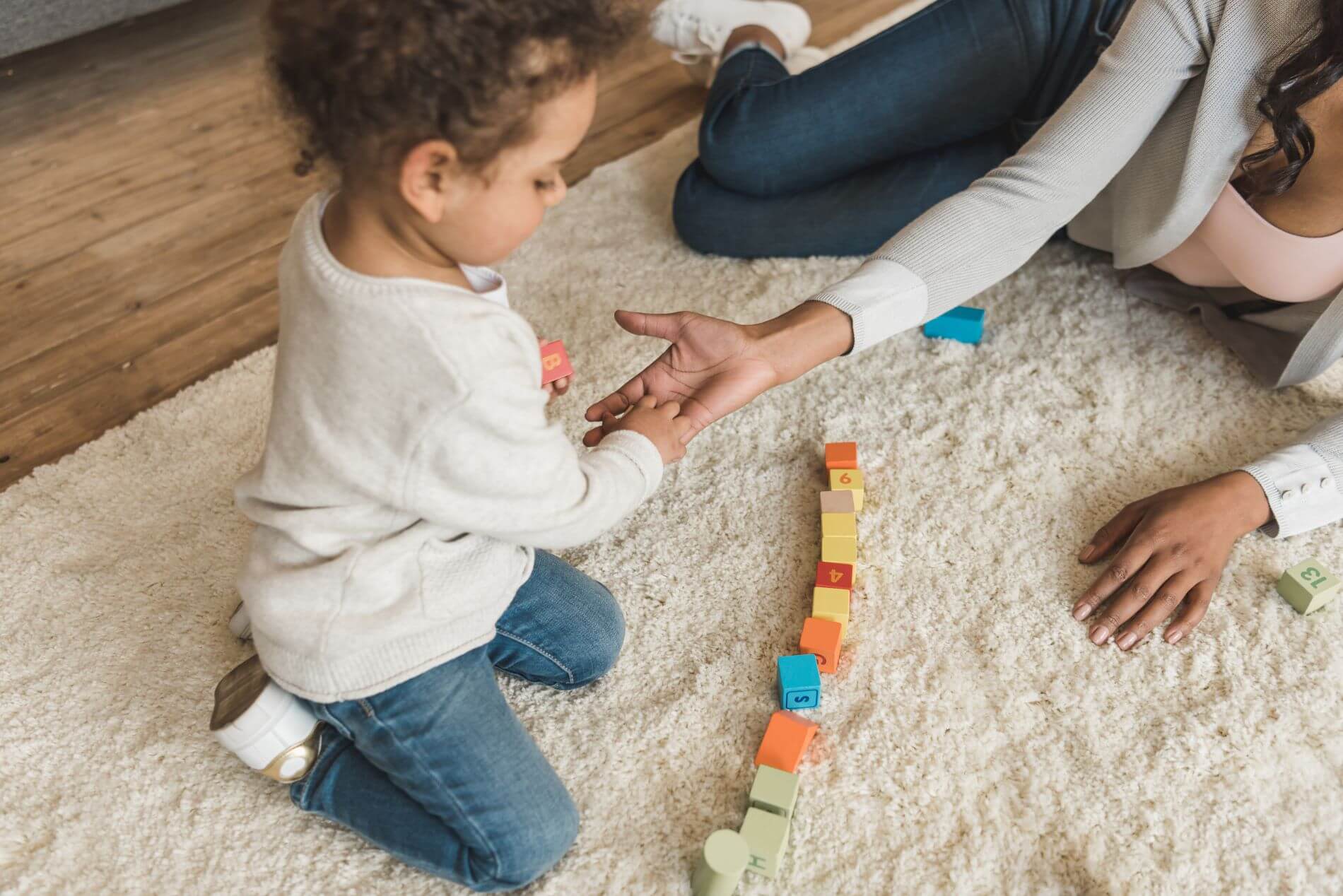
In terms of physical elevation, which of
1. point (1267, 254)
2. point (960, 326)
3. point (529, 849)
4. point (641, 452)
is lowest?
point (529, 849)

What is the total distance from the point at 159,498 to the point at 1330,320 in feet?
4.68

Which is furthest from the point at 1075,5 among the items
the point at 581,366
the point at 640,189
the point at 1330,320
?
the point at 581,366

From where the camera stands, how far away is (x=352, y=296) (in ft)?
2.38

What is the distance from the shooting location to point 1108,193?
1399mm

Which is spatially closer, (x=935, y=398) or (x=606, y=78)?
(x=935, y=398)

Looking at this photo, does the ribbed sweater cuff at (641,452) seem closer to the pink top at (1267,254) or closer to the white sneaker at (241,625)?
the white sneaker at (241,625)

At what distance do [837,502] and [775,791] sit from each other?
369mm

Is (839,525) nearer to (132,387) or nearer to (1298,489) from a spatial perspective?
(1298,489)

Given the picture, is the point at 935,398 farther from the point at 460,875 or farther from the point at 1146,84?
the point at 460,875

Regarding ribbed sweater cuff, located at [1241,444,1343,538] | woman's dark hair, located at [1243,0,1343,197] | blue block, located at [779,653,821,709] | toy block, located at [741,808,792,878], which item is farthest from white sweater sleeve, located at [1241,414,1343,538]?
toy block, located at [741,808,792,878]

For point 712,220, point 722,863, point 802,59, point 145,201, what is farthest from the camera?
point 802,59

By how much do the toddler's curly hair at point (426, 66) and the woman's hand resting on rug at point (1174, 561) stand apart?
0.77 meters

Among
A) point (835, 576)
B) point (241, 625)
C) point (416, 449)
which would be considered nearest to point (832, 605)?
point (835, 576)

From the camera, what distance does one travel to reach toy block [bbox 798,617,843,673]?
1011mm
